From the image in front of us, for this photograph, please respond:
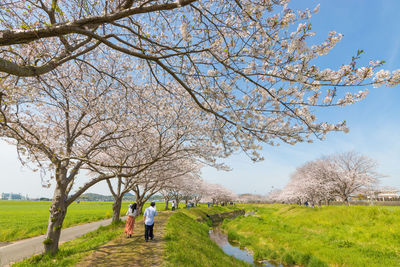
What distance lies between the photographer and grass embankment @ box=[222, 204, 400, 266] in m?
11.1

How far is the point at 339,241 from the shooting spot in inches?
534

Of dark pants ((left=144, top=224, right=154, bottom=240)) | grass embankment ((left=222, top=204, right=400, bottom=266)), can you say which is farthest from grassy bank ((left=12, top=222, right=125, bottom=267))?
grass embankment ((left=222, top=204, right=400, bottom=266))

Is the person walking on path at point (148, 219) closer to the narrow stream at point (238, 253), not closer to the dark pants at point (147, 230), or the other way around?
the dark pants at point (147, 230)

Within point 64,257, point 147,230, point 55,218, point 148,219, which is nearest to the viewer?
point 64,257

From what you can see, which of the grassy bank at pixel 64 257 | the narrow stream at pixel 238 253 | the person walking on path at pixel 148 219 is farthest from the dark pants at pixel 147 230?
the narrow stream at pixel 238 253

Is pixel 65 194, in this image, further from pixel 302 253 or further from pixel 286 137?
pixel 302 253

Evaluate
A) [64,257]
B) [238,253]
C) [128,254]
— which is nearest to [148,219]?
[128,254]

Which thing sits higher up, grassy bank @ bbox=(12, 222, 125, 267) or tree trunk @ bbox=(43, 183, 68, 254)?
tree trunk @ bbox=(43, 183, 68, 254)

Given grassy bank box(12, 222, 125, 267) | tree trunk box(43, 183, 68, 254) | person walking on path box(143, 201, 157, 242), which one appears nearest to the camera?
grassy bank box(12, 222, 125, 267)

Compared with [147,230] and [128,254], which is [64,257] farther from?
[147,230]

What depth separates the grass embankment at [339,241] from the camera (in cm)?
1109

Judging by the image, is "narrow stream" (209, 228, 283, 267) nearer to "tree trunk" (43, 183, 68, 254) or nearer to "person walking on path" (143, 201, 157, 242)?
"person walking on path" (143, 201, 157, 242)

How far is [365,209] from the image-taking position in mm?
17953

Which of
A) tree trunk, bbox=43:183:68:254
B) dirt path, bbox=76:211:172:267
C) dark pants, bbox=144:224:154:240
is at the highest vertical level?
tree trunk, bbox=43:183:68:254
